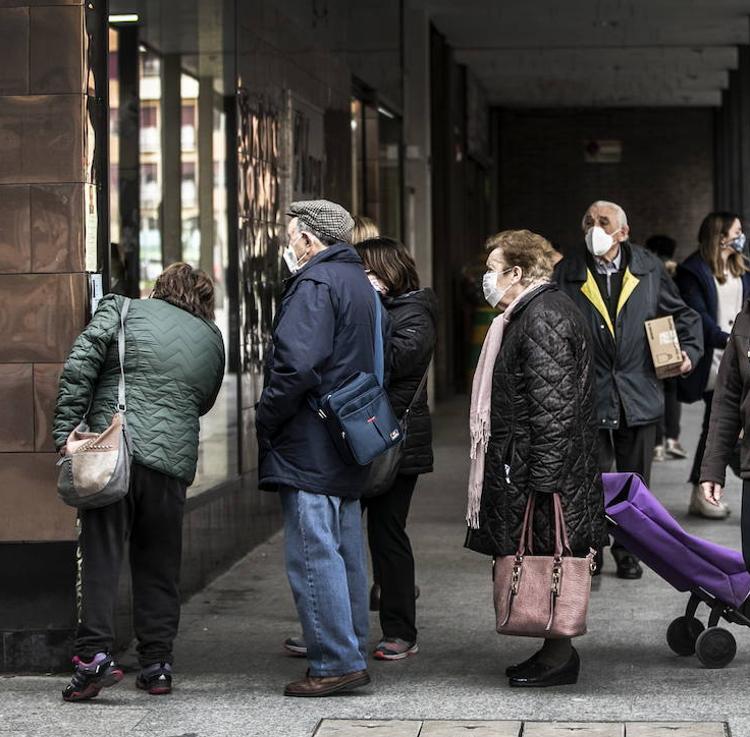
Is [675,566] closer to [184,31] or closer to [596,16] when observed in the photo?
[184,31]

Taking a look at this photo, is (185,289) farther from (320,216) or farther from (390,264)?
(390,264)

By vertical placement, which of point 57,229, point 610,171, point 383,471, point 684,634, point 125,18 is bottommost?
point 684,634

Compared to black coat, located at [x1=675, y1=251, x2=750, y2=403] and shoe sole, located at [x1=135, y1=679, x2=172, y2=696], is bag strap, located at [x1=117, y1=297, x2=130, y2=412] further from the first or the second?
black coat, located at [x1=675, y1=251, x2=750, y2=403]

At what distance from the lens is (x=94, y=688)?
5730mm

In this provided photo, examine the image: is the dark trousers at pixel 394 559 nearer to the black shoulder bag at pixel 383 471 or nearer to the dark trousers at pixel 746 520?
the black shoulder bag at pixel 383 471

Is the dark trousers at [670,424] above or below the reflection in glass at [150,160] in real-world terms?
below

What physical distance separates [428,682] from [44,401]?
5.97ft

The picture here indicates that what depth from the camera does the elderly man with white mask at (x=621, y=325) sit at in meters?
7.75

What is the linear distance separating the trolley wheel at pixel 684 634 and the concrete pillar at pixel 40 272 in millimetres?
2329

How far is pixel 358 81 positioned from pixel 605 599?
6.29 meters

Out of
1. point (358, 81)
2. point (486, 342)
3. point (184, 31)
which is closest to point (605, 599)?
point (486, 342)

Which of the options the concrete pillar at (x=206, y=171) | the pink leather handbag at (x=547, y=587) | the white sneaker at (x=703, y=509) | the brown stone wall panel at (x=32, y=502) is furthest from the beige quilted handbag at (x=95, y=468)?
the white sneaker at (x=703, y=509)

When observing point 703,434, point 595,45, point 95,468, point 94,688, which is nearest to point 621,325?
point 703,434

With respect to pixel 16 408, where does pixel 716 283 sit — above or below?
above
